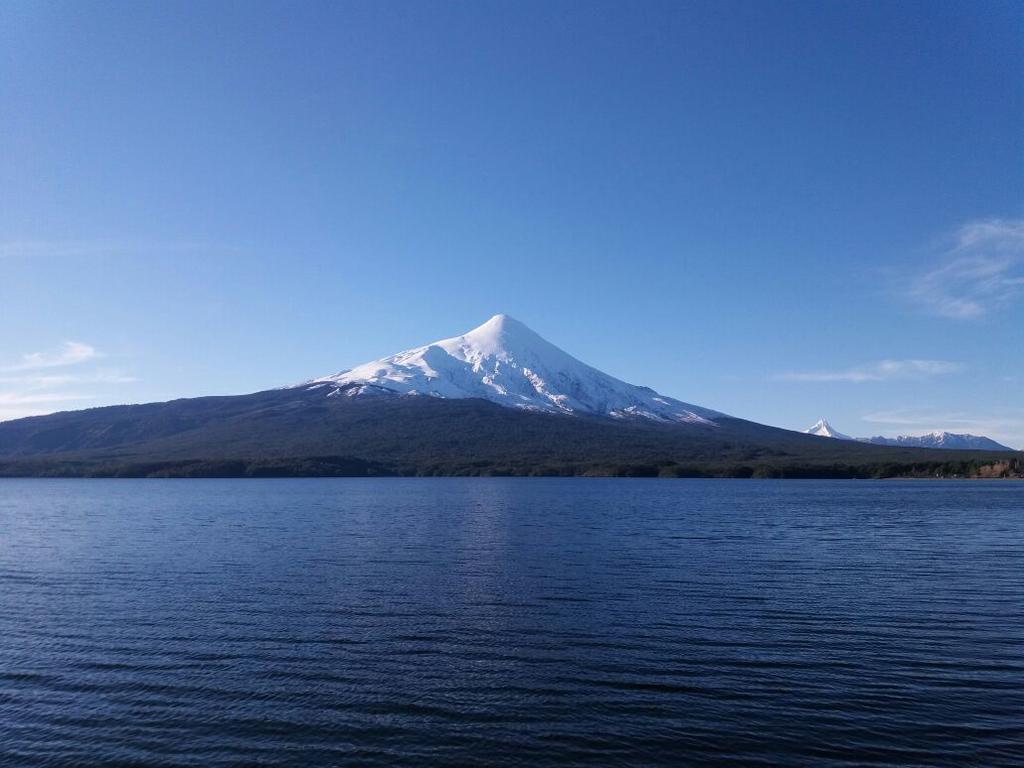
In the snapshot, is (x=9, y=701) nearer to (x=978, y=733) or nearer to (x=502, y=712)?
(x=502, y=712)

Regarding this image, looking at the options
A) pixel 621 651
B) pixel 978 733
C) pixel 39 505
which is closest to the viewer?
pixel 978 733

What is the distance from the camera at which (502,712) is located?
14992 mm

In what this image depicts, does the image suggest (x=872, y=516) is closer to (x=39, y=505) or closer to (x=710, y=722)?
(x=710, y=722)

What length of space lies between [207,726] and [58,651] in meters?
7.39

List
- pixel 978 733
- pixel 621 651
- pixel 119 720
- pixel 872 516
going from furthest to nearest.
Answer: pixel 872 516 < pixel 621 651 < pixel 119 720 < pixel 978 733

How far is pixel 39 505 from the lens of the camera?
77000mm

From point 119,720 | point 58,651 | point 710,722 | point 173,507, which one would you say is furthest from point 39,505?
point 710,722

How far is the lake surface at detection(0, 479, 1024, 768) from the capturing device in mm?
13570

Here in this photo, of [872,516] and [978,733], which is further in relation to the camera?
[872,516]

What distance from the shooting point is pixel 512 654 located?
18844 mm

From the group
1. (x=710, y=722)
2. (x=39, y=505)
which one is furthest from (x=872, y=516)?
(x=39, y=505)

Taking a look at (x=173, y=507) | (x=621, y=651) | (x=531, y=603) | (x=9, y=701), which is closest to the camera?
(x=9, y=701)

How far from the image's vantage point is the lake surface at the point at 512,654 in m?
13.6

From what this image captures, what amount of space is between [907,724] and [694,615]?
8884 millimetres
